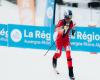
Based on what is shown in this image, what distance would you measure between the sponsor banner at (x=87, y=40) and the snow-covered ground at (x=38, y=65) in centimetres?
30

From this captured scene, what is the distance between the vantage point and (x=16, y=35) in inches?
631

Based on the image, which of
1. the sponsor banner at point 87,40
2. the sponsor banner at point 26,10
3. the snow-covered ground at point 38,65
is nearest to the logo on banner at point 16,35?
the snow-covered ground at point 38,65

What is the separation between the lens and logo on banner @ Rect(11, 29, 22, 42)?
52.4 ft

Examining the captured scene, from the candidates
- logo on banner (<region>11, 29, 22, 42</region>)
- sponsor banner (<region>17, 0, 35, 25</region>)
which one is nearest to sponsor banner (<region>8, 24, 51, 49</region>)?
logo on banner (<region>11, 29, 22, 42</region>)

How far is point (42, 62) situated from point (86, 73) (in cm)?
209

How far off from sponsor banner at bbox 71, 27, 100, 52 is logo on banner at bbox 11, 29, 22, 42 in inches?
82.4

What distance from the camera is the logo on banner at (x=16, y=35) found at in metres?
16.0

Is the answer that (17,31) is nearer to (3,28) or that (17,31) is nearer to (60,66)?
(3,28)

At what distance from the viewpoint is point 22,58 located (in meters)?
13.9

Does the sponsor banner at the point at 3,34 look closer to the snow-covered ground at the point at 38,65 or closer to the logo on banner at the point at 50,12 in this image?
the snow-covered ground at the point at 38,65

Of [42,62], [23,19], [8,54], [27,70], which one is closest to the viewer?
[27,70]

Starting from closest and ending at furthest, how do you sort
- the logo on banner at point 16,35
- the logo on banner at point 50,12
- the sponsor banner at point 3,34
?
the logo on banner at point 16,35
the sponsor banner at point 3,34
the logo on banner at point 50,12

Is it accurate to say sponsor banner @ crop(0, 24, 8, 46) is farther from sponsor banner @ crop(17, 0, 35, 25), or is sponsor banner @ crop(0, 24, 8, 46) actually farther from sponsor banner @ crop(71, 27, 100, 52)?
sponsor banner @ crop(17, 0, 35, 25)

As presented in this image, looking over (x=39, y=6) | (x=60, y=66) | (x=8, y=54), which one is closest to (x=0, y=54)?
(x=8, y=54)
